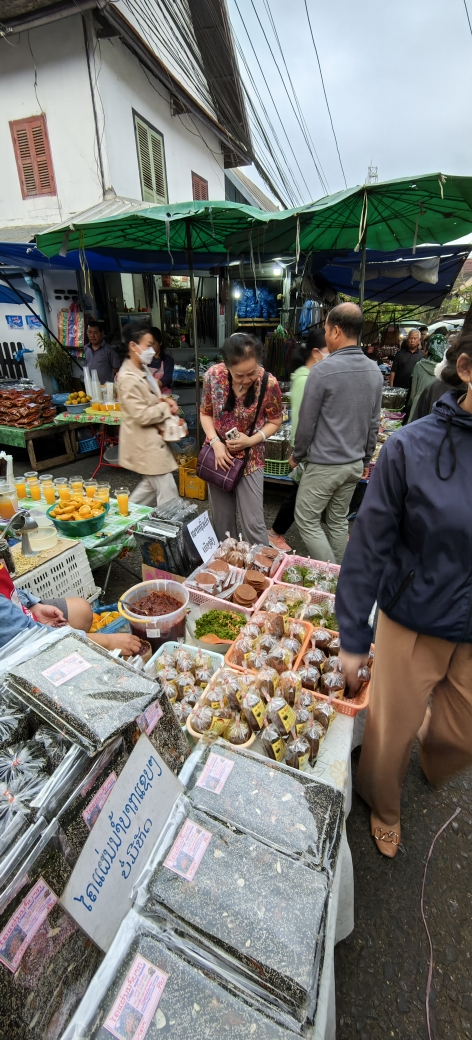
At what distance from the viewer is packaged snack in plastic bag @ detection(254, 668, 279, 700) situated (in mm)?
1806

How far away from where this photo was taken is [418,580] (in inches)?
58.9

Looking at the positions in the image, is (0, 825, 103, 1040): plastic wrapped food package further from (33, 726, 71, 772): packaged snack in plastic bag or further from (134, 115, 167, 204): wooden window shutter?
(134, 115, 167, 204): wooden window shutter

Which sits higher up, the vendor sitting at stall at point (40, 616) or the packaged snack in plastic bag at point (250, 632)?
the vendor sitting at stall at point (40, 616)

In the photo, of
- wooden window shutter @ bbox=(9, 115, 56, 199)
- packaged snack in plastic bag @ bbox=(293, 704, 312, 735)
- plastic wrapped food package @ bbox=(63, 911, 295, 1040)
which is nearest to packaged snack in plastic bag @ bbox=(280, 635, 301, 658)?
packaged snack in plastic bag @ bbox=(293, 704, 312, 735)

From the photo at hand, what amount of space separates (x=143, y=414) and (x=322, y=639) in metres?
2.53

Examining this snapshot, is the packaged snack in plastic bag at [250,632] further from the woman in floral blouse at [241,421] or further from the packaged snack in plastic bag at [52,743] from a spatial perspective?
the woman in floral blouse at [241,421]

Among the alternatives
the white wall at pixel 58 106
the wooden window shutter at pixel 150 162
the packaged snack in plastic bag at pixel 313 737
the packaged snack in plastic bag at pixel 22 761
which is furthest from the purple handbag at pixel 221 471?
the wooden window shutter at pixel 150 162

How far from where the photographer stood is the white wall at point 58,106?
23.6 feet

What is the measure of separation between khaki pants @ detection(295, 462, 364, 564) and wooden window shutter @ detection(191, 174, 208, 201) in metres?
11.0

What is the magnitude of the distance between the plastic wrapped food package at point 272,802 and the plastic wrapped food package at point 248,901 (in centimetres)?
4

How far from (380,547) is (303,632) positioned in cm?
89

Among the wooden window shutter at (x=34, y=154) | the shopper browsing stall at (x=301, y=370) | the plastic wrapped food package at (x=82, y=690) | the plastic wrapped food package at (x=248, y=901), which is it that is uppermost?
the wooden window shutter at (x=34, y=154)

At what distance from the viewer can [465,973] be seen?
1705mm

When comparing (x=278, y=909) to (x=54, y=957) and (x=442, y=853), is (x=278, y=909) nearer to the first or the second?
(x=54, y=957)
